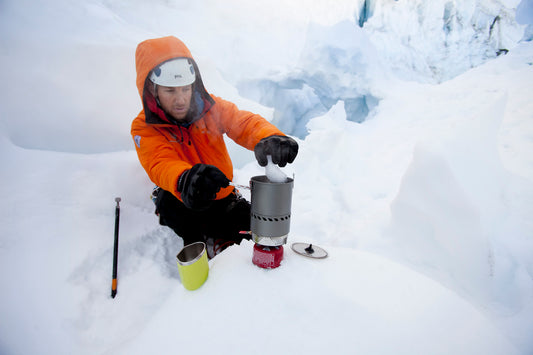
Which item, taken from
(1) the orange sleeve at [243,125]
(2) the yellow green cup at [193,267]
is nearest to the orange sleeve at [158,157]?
(2) the yellow green cup at [193,267]

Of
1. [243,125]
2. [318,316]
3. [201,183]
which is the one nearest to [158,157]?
[201,183]

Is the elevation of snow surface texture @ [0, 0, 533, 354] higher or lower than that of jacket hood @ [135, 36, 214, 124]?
lower

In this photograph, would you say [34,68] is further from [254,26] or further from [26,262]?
[254,26]

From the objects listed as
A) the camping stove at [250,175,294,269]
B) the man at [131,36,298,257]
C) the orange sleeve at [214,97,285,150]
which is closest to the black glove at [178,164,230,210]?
the man at [131,36,298,257]

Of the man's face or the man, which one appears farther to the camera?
the man's face

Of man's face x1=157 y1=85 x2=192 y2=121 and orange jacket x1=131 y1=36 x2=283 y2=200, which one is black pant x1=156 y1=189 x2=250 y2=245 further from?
man's face x1=157 y1=85 x2=192 y2=121

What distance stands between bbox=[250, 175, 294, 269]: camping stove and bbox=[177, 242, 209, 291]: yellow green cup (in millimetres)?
176

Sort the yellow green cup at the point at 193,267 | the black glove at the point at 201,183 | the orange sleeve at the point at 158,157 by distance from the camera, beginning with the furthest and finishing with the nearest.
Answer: the orange sleeve at the point at 158,157, the black glove at the point at 201,183, the yellow green cup at the point at 193,267

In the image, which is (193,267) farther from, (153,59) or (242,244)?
(153,59)

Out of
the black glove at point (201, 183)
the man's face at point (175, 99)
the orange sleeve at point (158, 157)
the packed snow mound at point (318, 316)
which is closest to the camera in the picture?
the packed snow mound at point (318, 316)

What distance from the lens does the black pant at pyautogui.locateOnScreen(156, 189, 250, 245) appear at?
1.20m

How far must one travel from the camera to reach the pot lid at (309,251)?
33.7 inches

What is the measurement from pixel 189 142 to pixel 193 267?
0.68m

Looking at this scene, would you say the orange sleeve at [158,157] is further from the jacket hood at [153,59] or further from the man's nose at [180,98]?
the man's nose at [180,98]
